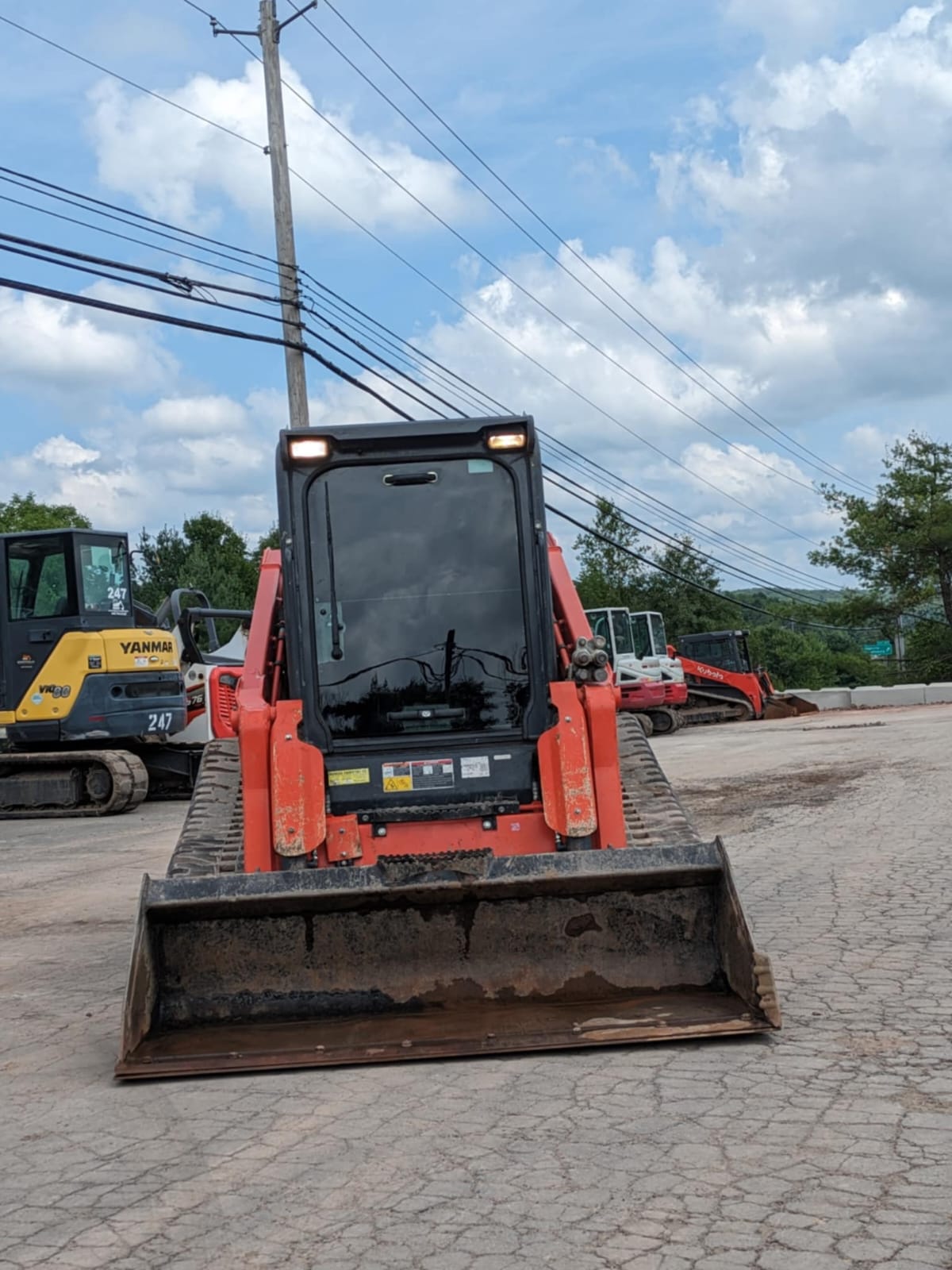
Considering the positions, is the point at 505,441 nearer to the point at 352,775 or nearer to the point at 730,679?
the point at 352,775

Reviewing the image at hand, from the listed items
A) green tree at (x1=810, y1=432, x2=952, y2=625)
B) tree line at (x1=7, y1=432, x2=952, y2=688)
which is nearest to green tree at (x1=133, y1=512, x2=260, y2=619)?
tree line at (x1=7, y1=432, x2=952, y2=688)

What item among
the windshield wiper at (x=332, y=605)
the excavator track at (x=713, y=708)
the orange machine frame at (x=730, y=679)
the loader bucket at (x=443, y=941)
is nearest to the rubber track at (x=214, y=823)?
the loader bucket at (x=443, y=941)

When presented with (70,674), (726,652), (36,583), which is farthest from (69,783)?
(726,652)

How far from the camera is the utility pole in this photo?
75.3 ft

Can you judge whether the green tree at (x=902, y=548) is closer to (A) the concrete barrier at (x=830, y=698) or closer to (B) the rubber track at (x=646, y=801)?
(A) the concrete barrier at (x=830, y=698)

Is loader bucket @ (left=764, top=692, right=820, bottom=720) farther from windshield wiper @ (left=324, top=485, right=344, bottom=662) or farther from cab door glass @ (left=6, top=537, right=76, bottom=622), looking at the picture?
windshield wiper @ (left=324, top=485, right=344, bottom=662)

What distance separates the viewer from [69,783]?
18.4 meters

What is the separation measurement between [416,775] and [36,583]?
12.5 meters

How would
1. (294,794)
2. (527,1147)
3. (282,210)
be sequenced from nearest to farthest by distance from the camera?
(527,1147) < (294,794) < (282,210)

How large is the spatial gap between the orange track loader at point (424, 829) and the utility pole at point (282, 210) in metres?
15.5

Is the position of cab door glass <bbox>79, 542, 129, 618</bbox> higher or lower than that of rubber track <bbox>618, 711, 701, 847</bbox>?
higher

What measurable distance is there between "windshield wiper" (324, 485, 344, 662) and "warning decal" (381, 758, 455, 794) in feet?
1.95

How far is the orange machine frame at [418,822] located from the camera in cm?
666

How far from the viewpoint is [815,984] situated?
6.59 meters
